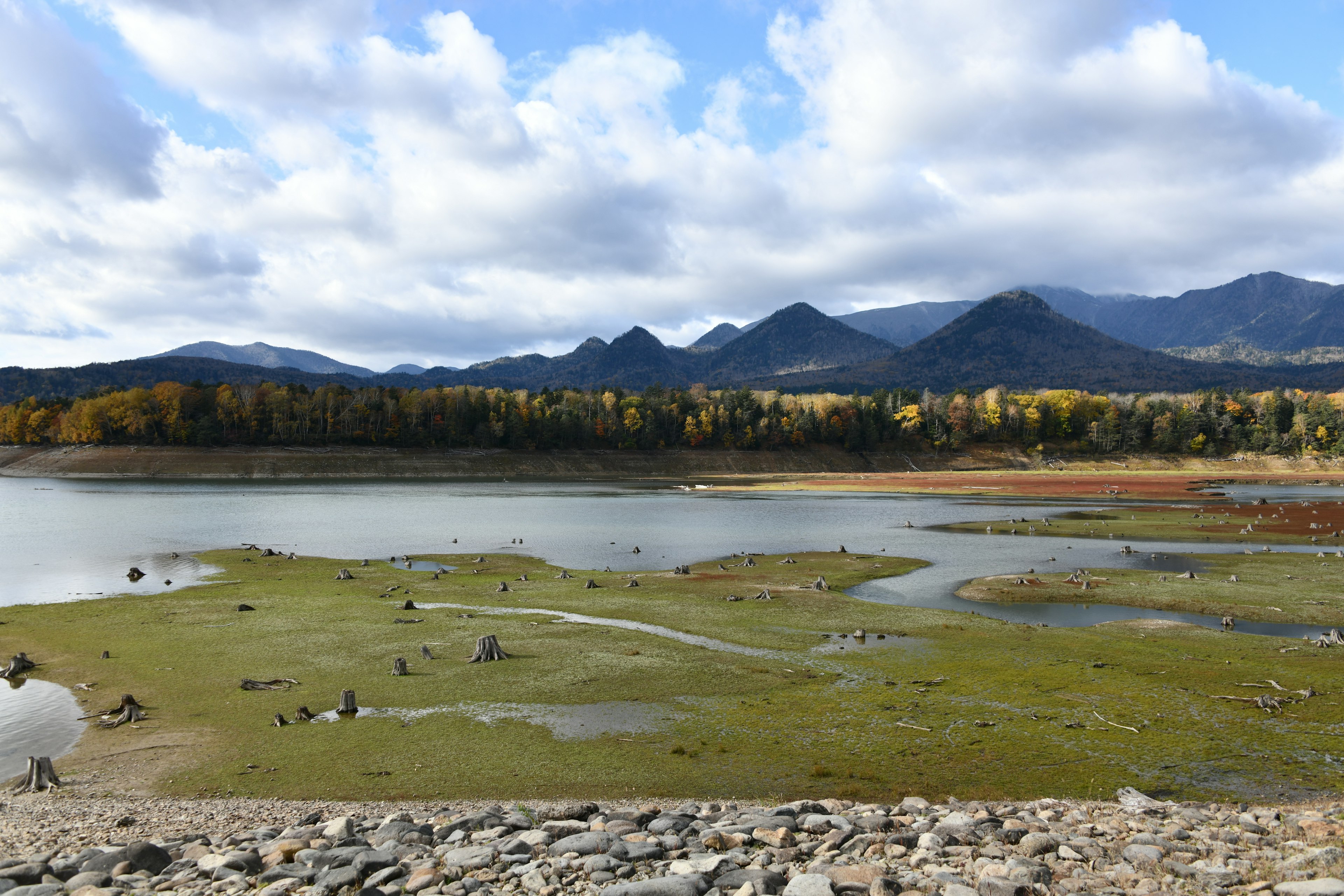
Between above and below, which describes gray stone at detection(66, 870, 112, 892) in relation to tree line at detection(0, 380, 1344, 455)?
below

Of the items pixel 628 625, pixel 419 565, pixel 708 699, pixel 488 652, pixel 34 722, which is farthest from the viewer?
pixel 419 565

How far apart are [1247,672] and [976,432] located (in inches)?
6595

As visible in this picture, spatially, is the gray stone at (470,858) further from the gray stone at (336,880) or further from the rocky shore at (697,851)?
the gray stone at (336,880)

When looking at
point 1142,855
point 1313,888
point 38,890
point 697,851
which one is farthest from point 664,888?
point 38,890

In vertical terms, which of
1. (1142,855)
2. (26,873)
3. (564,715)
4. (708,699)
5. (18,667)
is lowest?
(708,699)

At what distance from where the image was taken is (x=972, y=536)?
164 feet

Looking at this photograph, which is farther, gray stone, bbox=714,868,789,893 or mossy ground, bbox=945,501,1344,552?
mossy ground, bbox=945,501,1344,552

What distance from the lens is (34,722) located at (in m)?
14.5

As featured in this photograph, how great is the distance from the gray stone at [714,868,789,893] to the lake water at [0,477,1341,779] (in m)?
7.17

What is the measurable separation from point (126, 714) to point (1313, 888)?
18749 millimetres

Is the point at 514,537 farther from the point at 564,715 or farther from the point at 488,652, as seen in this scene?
the point at 564,715

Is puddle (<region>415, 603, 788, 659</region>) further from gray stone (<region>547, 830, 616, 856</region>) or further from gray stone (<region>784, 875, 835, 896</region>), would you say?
gray stone (<region>784, 875, 835, 896</region>)

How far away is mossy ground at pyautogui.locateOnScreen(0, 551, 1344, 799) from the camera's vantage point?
37.9 feet

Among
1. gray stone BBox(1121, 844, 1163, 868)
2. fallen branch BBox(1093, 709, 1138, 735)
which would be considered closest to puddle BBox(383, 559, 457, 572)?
fallen branch BBox(1093, 709, 1138, 735)
